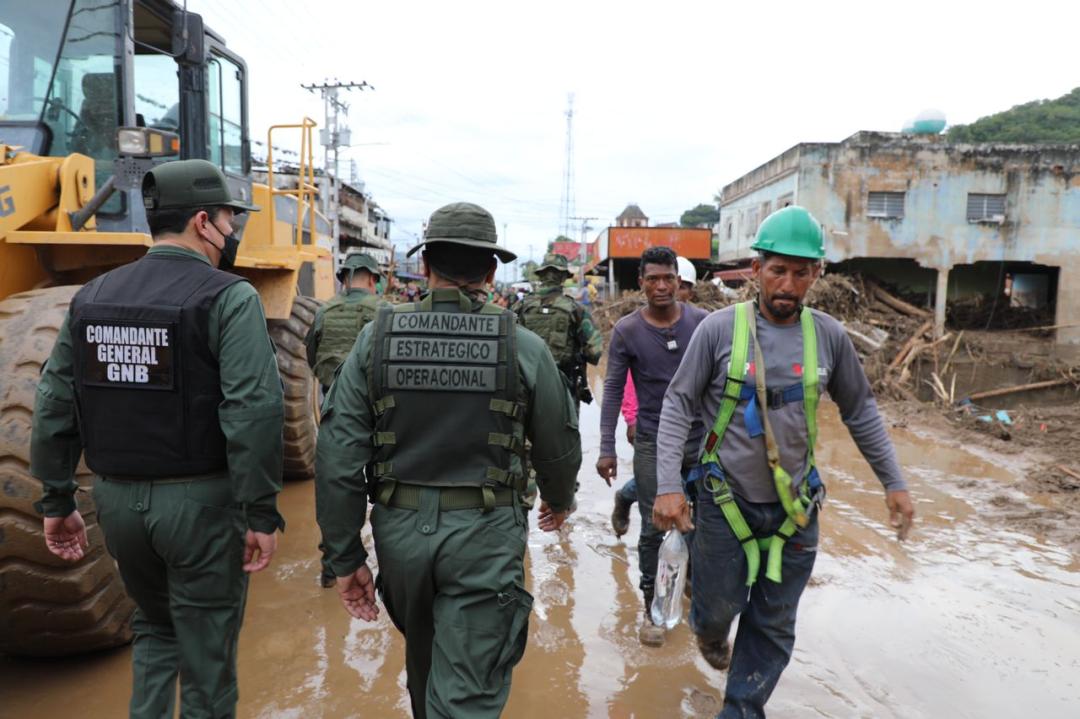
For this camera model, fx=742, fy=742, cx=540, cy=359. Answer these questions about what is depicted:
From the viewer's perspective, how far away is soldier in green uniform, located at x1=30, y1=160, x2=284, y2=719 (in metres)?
2.30

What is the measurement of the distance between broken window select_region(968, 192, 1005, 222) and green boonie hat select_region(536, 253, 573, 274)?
17.7 metres

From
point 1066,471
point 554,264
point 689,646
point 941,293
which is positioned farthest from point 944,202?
point 689,646

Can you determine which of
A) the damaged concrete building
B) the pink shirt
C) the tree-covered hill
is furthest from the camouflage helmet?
the tree-covered hill

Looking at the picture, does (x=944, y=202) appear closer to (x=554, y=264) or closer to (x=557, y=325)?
(x=554, y=264)

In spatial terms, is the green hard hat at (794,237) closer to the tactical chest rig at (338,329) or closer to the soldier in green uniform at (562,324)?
the tactical chest rig at (338,329)

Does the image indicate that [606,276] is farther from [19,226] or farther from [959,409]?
[19,226]

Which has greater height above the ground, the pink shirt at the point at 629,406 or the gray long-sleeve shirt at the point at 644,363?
the gray long-sleeve shirt at the point at 644,363

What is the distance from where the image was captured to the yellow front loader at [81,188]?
289 centimetres

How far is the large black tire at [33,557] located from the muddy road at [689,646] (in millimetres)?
266

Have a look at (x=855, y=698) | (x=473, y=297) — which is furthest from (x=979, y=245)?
(x=473, y=297)

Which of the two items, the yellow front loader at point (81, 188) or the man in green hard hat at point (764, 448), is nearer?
the man in green hard hat at point (764, 448)

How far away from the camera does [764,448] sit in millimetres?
2686

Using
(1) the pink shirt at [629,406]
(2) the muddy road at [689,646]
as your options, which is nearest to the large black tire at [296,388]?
(2) the muddy road at [689,646]

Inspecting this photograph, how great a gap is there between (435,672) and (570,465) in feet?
2.53
